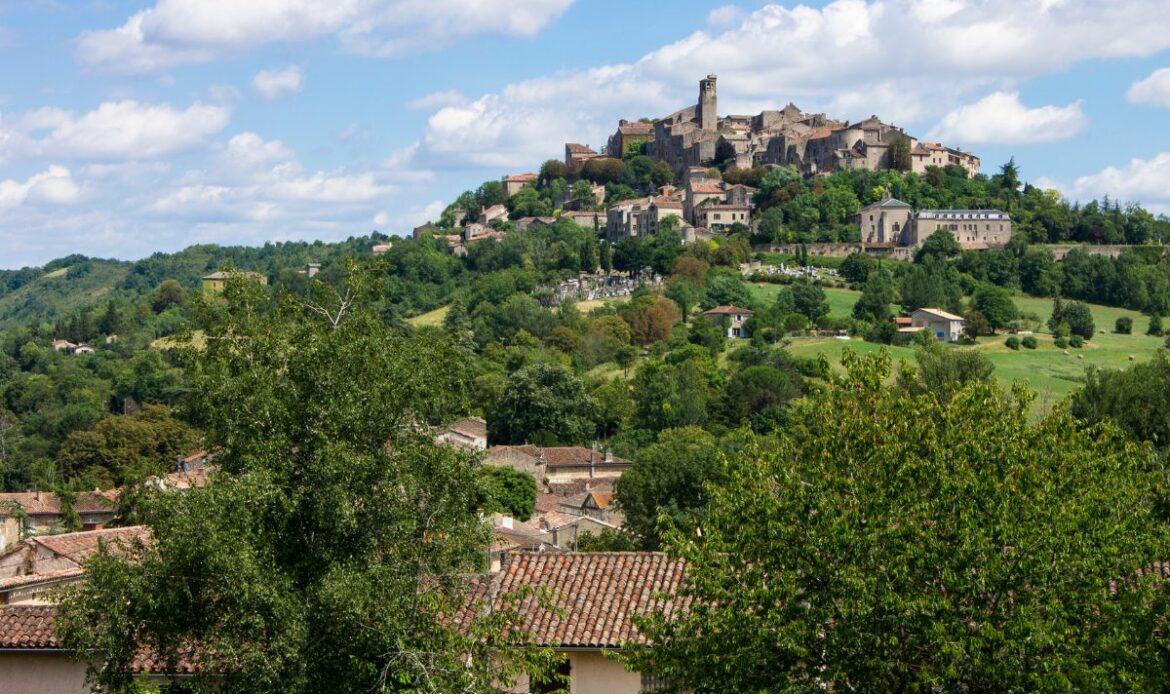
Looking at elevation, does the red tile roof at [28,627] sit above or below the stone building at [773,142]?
below

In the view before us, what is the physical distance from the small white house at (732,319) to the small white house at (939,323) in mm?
11993

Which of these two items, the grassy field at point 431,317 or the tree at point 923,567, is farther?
the grassy field at point 431,317

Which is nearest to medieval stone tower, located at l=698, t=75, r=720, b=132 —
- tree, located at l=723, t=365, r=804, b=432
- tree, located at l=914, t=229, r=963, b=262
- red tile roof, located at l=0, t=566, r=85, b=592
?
tree, located at l=914, t=229, r=963, b=262

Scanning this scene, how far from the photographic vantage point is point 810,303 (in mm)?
108312

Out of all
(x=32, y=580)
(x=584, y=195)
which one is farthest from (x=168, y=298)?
(x=32, y=580)

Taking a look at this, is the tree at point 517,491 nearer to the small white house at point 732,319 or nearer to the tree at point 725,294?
Answer: the small white house at point 732,319

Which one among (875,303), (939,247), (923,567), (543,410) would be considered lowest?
(543,410)

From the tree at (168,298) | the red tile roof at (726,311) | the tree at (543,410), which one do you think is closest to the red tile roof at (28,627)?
the tree at (543,410)

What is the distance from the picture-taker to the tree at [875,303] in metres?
107

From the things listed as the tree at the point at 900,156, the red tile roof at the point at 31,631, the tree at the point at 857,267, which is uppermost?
the tree at the point at 900,156

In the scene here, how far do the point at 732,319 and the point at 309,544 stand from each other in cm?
9320

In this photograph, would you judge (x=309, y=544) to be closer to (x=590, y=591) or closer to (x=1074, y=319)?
(x=590, y=591)

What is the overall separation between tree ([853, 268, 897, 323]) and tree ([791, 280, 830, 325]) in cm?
246

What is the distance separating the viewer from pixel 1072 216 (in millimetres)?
137500
